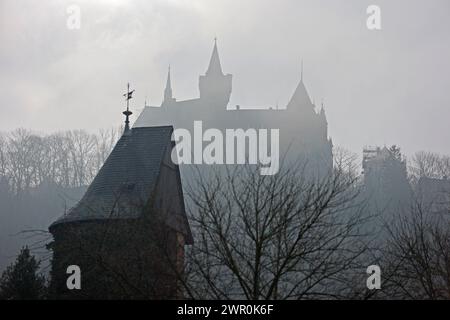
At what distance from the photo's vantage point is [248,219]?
13.0 m

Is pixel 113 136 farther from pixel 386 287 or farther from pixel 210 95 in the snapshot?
pixel 386 287

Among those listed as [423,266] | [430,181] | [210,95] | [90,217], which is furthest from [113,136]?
[423,266]

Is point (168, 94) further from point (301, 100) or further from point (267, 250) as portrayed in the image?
point (267, 250)

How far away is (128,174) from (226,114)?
213 feet

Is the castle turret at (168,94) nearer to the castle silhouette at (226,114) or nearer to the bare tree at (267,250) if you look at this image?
the castle silhouette at (226,114)

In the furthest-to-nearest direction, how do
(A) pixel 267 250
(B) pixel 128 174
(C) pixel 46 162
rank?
(C) pixel 46 162
(B) pixel 128 174
(A) pixel 267 250

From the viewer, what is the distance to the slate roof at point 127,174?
24531 millimetres

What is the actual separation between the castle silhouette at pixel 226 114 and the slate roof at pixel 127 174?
5026 cm

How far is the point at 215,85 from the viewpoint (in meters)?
94.0

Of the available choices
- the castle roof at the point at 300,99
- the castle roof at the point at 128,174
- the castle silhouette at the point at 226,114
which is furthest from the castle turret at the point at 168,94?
the castle roof at the point at 128,174

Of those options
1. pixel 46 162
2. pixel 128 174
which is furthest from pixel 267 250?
pixel 46 162

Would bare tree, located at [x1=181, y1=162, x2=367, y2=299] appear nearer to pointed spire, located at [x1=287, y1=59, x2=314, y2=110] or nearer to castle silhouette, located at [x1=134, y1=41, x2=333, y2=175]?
castle silhouette, located at [x1=134, y1=41, x2=333, y2=175]

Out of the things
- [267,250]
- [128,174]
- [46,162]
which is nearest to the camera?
[267,250]

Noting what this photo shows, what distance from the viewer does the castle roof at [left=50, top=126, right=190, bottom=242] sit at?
965 inches
